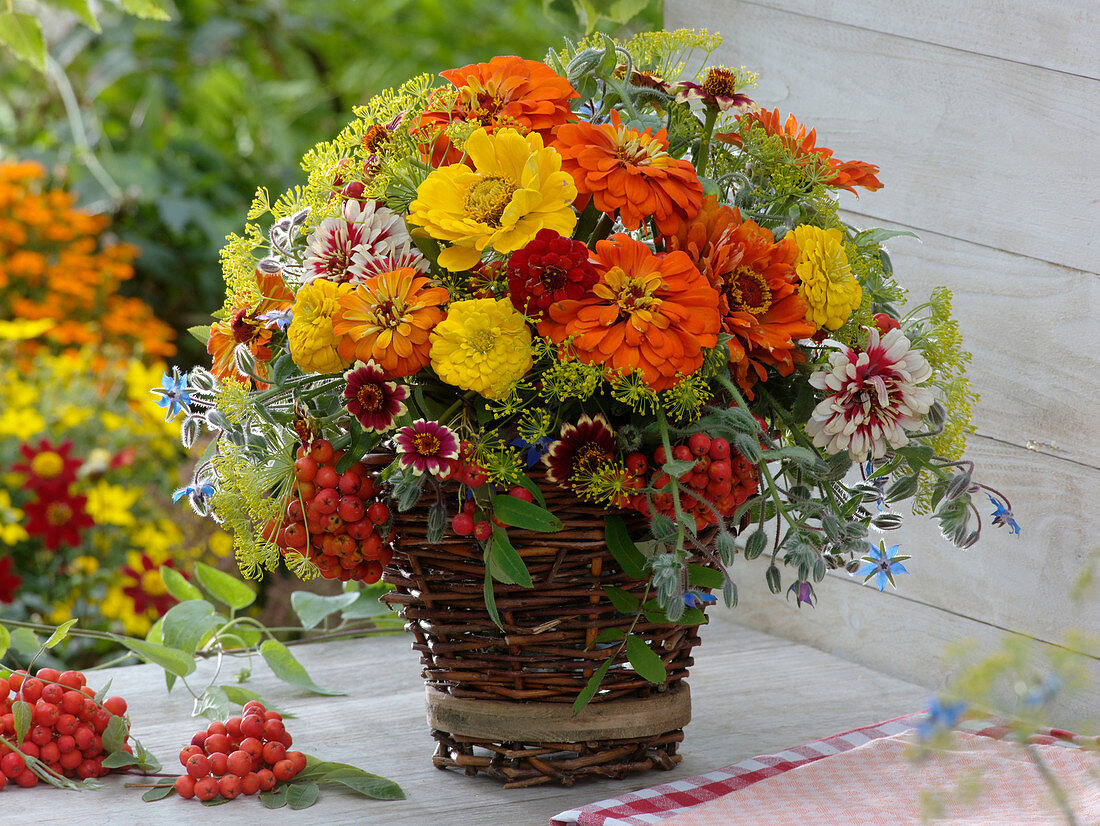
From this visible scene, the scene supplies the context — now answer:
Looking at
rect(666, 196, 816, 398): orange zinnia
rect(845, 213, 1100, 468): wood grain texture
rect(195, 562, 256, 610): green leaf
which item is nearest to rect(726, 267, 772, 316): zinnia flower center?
rect(666, 196, 816, 398): orange zinnia

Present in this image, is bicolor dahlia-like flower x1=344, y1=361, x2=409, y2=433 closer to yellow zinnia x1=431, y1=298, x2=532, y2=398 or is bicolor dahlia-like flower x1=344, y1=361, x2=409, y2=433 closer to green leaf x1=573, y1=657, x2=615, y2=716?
yellow zinnia x1=431, y1=298, x2=532, y2=398

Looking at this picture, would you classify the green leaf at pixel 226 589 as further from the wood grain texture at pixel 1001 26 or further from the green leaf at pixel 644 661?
the wood grain texture at pixel 1001 26

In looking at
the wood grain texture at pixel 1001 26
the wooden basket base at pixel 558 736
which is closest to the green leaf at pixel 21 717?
the wooden basket base at pixel 558 736

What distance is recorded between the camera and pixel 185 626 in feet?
3.11

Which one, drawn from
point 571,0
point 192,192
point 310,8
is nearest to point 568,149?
point 571,0

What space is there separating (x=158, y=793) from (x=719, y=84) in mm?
603

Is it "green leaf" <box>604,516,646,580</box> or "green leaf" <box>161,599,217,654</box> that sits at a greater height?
"green leaf" <box>604,516,646,580</box>

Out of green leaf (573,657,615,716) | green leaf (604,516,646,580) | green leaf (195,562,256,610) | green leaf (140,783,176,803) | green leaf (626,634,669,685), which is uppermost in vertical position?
green leaf (604,516,646,580)

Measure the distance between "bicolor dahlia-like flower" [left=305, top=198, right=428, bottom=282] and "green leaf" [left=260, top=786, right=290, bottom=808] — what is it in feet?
1.15

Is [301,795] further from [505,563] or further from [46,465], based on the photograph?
[46,465]

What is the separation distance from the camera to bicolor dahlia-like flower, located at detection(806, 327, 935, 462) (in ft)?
2.20

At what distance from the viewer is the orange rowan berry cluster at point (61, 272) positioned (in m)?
2.21

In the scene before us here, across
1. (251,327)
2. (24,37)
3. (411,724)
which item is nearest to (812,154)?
(251,327)

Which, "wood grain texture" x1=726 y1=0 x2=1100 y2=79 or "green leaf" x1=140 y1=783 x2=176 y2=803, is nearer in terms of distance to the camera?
"green leaf" x1=140 y1=783 x2=176 y2=803
